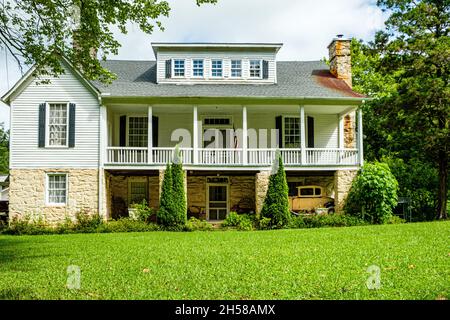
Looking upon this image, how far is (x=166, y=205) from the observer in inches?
692

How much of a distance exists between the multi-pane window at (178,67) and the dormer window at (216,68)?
1.40m

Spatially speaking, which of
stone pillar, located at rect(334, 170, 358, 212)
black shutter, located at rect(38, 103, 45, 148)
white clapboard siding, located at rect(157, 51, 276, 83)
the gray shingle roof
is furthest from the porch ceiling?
stone pillar, located at rect(334, 170, 358, 212)

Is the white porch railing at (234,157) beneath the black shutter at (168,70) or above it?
beneath

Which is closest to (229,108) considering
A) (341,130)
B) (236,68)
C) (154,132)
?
(236,68)

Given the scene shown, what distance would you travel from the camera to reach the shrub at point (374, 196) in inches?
712

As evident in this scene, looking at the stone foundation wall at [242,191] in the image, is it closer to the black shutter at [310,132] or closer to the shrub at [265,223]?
the black shutter at [310,132]

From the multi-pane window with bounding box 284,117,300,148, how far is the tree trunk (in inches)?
255

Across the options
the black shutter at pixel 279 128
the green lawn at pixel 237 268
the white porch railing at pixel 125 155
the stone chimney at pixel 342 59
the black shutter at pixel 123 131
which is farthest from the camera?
the stone chimney at pixel 342 59

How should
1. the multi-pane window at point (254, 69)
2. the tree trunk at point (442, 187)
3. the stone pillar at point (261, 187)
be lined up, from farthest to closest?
the multi-pane window at point (254, 69)
the tree trunk at point (442, 187)
the stone pillar at point (261, 187)

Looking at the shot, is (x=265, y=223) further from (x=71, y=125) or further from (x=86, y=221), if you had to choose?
(x=71, y=125)

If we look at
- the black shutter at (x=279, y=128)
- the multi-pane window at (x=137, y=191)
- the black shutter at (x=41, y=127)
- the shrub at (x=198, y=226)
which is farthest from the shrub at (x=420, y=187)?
the black shutter at (x=41, y=127)

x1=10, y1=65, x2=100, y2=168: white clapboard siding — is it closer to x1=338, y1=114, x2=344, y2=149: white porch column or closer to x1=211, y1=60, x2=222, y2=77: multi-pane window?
x1=211, y1=60, x2=222, y2=77: multi-pane window

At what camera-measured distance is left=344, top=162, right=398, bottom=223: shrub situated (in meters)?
18.1
